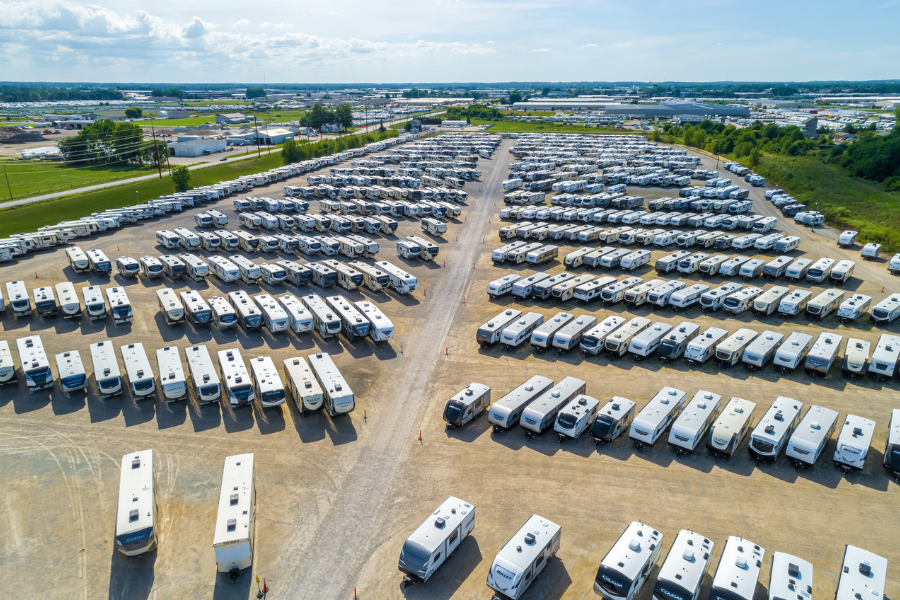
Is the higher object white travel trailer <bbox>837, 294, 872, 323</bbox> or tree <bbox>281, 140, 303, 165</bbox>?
tree <bbox>281, 140, 303, 165</bbox>

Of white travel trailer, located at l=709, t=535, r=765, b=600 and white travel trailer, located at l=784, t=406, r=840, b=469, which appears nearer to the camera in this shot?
white travel trailer, located at l=709, t=535, r=765, b=600

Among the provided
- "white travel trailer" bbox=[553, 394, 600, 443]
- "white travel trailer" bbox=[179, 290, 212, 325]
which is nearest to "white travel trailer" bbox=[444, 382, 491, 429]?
"white travel trailer" bbox=[553, 394, 600, 443]

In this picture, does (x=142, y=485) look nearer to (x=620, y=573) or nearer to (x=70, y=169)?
(x=620, y=573)

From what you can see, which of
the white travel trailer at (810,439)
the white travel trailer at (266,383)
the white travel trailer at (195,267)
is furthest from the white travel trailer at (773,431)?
the white travel trailer at (195,267)

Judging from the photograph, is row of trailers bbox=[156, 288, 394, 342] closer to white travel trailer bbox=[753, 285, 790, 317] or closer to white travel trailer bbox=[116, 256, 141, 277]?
white travel trailer bbox=[116, 256, 141, 277]

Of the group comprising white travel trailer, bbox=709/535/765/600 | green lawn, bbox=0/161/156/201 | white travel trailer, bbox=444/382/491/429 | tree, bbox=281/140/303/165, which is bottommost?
white travel trailer, bbox=444/382/491/429

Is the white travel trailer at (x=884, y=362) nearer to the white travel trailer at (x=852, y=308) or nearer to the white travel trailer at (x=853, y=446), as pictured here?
the white travel trailer at (x=852, y=308)

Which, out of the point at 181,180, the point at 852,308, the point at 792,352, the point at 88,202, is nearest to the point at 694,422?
the point at 792,352
